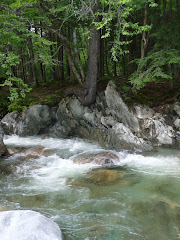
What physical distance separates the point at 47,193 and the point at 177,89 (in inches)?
392

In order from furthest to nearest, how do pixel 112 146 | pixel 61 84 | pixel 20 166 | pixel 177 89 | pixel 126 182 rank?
pixel 61 84 → pixel 177 89 → pixel 112 146 → pixel 20 166 → pixel 126 182

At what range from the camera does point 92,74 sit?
1191 cm

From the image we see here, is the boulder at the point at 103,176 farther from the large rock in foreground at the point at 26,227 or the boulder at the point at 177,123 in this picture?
the boulder at the point at 177,123

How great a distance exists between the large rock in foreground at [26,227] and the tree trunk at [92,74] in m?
9.01

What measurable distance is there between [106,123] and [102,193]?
217 inches

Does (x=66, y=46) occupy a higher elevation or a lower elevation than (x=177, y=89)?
higher

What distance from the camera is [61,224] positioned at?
4.48m

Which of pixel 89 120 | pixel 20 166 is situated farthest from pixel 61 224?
pixel 89 120

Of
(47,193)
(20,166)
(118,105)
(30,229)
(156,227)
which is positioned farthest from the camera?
(118,105)

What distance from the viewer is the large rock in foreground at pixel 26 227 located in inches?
132

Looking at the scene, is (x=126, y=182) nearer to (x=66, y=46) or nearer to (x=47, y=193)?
(x=47, y=193)

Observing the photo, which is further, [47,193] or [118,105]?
[118,105]

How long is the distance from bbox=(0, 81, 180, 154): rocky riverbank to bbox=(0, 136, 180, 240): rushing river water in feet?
2.87

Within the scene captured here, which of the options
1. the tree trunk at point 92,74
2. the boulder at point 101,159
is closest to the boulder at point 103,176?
the boulder at point 101,159
